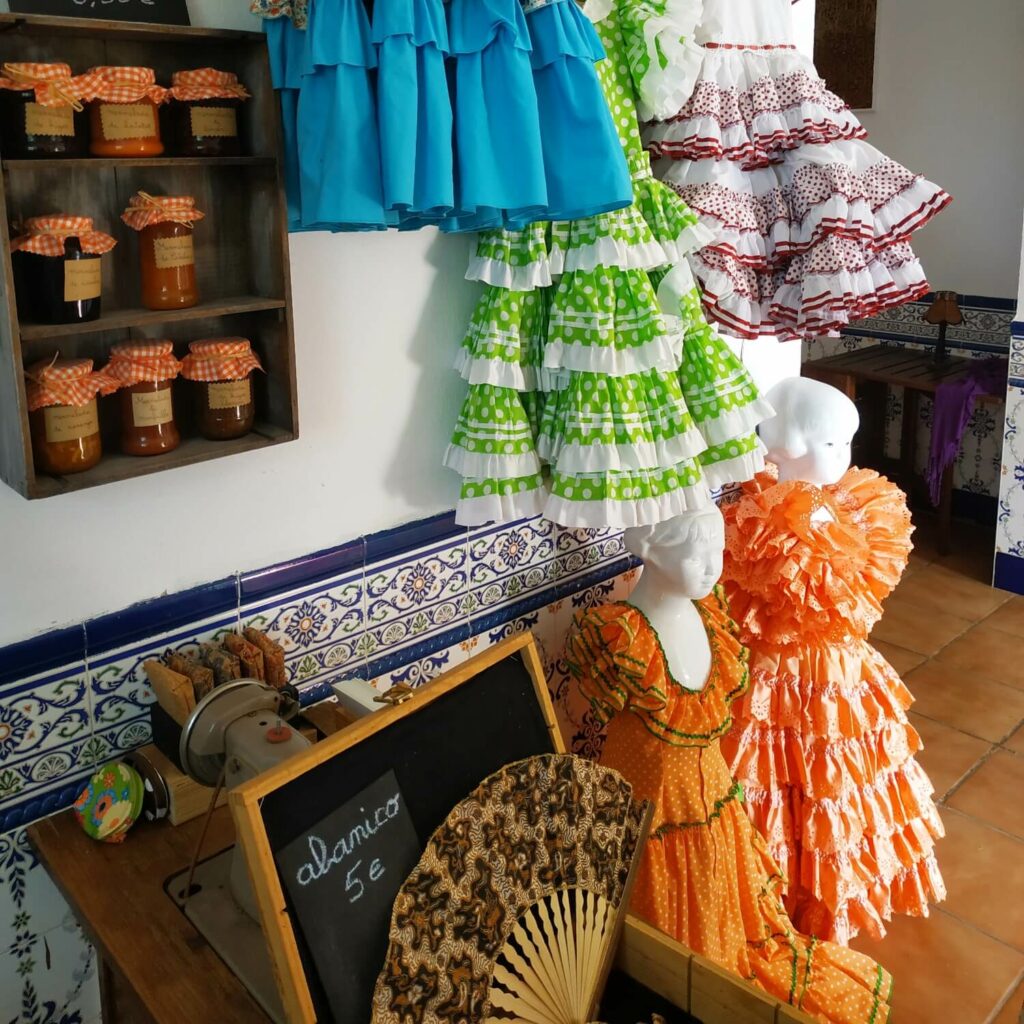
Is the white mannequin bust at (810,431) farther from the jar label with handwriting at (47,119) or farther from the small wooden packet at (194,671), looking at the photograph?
the jar label with handwriting at (47,119)

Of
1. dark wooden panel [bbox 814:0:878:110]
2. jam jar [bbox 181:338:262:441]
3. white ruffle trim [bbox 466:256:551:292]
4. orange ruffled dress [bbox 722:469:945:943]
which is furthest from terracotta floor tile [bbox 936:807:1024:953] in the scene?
dark wooden panel [bbox 814:0:878:110]

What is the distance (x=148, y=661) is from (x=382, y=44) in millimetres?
883

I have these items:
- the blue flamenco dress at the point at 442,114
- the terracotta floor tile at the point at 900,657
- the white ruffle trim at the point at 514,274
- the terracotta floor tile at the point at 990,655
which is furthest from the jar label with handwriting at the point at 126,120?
the terracotta floor tile at the point at 990,655

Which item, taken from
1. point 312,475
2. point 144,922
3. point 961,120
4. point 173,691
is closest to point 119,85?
point 312,475

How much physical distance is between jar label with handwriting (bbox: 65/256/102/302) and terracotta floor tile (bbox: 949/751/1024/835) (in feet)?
7.93

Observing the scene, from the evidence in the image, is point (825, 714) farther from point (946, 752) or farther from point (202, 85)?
point (202, 85)

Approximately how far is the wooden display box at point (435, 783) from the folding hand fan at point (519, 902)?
4cm

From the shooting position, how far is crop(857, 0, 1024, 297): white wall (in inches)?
164

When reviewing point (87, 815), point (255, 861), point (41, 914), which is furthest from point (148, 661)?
point (255, 861)

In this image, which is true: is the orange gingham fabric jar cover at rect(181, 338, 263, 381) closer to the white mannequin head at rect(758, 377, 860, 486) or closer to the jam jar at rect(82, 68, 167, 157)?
the jam jar at rect(82, 68, 167, 157)

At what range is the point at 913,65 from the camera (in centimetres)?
443

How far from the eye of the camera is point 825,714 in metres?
2.18

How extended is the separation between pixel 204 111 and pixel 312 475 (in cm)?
57

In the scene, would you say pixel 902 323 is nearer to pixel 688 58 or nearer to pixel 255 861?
pixel 688 58
